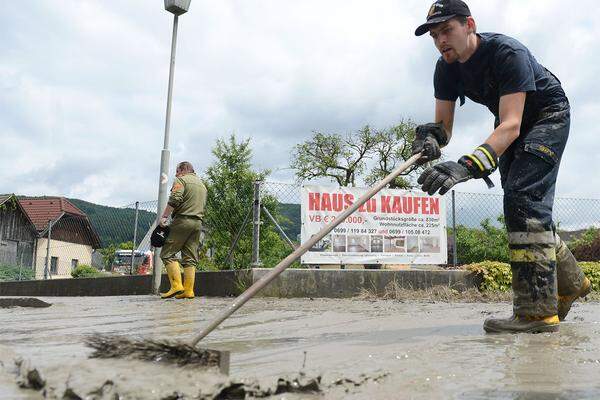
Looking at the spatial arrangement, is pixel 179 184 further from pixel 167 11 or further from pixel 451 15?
pixel 451 15

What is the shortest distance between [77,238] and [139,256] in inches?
1242

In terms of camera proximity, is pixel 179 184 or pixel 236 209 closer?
pixel 179 184

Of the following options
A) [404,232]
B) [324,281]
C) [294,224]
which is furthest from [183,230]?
[404,232]

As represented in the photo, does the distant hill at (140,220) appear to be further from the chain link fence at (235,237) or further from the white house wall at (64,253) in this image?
the white house wall at (64,253)

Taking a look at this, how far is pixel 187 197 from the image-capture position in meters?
7.52

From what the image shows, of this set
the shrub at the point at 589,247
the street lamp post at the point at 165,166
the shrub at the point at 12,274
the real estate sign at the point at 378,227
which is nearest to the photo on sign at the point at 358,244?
the real estate sign at the point at 378,227

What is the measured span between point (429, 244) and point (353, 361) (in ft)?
24.3

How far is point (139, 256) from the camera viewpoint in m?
14.1

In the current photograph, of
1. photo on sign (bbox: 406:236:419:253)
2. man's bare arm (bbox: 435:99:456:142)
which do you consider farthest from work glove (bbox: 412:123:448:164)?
photo on sign (bbox: 406:236:419:253)

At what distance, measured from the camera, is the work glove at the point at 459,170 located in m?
2.73

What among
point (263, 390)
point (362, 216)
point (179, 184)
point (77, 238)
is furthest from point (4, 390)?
point (77, 238)

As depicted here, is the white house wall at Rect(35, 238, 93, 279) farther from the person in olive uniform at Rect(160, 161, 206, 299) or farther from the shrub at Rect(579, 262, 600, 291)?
the shrub at Rect(579, 262, 600, 291)

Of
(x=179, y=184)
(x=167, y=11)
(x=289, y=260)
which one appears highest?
(x=167, y=11)

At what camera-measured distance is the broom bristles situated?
171 centimetres
